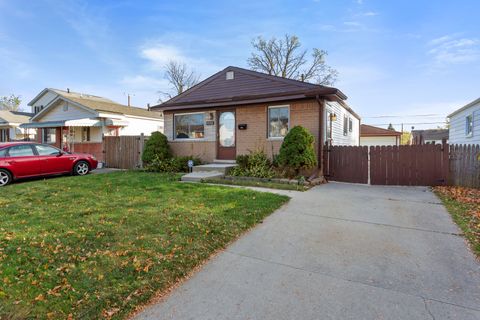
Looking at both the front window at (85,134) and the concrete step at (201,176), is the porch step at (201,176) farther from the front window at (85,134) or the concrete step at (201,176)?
the front window at (85,134)

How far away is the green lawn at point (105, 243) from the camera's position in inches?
98.0

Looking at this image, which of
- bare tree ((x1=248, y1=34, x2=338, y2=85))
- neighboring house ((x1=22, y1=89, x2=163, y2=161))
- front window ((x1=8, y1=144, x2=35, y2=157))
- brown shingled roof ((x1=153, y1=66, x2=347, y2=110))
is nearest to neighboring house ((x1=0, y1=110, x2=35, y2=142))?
neighboring house ((x1=22, y1=89, x2=163, y2=161))

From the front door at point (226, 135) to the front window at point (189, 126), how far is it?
2.96 ft

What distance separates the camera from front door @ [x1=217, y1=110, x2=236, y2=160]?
38.7ft

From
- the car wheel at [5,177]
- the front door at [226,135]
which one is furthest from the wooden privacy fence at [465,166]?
the car wheel at [5,177]

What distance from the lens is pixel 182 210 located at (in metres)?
5.23

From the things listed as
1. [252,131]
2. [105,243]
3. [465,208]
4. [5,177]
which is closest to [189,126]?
[252,131]

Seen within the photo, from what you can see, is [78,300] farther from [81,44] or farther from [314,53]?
[314,53]

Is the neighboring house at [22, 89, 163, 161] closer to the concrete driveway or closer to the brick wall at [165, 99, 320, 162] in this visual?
the brick wall at [165, 99, 320, 162]

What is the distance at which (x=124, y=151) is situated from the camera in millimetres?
13867

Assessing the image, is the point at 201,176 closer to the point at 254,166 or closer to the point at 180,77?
the point at 254,166

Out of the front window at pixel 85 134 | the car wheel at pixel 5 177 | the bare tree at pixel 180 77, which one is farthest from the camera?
the bare tree at pixel 180 77

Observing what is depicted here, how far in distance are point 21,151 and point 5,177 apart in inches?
40.2

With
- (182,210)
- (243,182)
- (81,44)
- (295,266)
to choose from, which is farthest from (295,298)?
(81,44)
